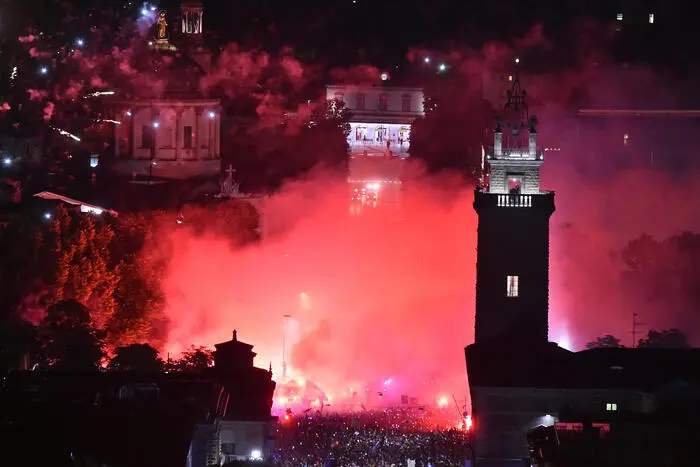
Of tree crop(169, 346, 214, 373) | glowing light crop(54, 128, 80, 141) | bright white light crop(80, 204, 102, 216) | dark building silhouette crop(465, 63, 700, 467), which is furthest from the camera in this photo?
glowing light crop(54, 128, 80, 141)

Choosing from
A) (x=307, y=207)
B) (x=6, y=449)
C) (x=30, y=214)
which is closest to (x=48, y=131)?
(x=307, y=207)

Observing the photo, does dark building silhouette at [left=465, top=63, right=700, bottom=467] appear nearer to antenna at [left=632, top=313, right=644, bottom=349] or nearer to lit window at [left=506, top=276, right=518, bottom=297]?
lit window at [left=506, top=276, right=518, bottom=297]

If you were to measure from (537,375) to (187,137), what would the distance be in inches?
2128

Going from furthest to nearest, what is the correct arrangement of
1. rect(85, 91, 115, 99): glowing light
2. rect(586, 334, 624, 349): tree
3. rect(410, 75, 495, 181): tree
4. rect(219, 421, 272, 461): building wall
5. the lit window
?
rect(85, 91, 115, 99): glowing light → rect(410, 75, 495, 181): tree → rect(586, 334, 624, 349): tree → the lit window → rect(219, 421, 272, 461): building wall

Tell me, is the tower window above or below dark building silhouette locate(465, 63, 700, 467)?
above

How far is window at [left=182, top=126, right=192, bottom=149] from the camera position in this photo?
12375 centimetres

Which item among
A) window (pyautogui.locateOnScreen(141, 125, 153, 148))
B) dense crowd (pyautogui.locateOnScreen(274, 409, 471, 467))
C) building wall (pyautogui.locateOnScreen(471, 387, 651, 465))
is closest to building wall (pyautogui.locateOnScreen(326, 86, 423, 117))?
window (pyautogui.locateOnScreen(141, 125, 153, 148))

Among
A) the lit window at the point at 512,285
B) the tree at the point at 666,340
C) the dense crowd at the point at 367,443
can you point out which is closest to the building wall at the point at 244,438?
the dense crowd at the point at 367,443

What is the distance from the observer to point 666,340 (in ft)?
318

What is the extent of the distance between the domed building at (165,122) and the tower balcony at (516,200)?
46084mm

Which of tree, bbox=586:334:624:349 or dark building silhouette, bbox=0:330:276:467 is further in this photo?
tree, bbox=586:334:624:349

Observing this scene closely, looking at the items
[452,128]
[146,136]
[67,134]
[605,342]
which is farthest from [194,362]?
[452,128]

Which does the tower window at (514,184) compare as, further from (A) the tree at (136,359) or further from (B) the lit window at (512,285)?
(A) the tree at (136,359)

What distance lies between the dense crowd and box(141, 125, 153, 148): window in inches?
1683
